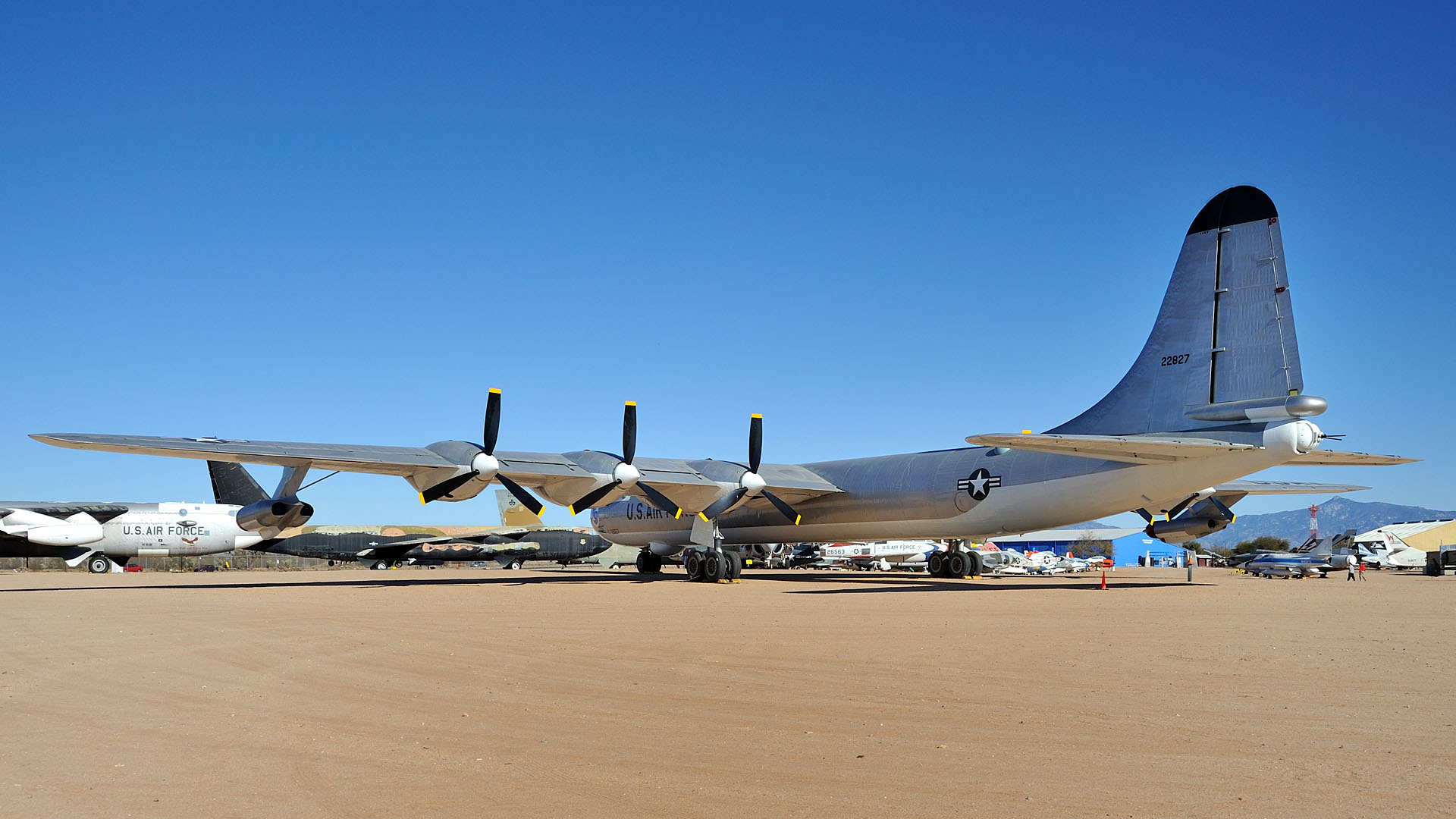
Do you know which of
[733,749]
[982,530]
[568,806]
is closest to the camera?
[568,806]

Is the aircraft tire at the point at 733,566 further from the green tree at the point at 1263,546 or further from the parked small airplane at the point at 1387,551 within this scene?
the green tree at the point at 1263,546

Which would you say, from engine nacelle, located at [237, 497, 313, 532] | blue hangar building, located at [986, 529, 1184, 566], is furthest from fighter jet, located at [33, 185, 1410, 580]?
blue hangar building, located at [986, 529, 1184, 566]

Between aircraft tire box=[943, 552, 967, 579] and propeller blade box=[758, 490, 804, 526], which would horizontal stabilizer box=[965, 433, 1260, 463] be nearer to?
propeller blade box=[758, 490, 804, 526]

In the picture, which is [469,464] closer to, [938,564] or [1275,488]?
[938,564]

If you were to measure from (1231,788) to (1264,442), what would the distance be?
18462mm

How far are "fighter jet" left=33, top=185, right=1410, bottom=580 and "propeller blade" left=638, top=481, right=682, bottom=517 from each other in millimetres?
73

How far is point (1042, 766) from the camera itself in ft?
18.8

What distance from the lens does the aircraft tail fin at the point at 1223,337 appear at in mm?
21848

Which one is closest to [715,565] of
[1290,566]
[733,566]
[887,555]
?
[733,566]

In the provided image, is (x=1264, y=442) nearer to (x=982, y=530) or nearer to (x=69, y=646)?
(x=982, y=530)

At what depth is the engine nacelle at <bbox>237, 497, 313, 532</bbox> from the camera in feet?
85.6

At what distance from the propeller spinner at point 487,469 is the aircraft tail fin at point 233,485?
648 inches

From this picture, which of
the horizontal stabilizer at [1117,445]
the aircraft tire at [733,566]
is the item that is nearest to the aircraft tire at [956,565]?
the aircraft tire at [733,566]

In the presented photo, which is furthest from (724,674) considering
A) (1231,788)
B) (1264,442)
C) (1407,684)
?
(1264,442)
